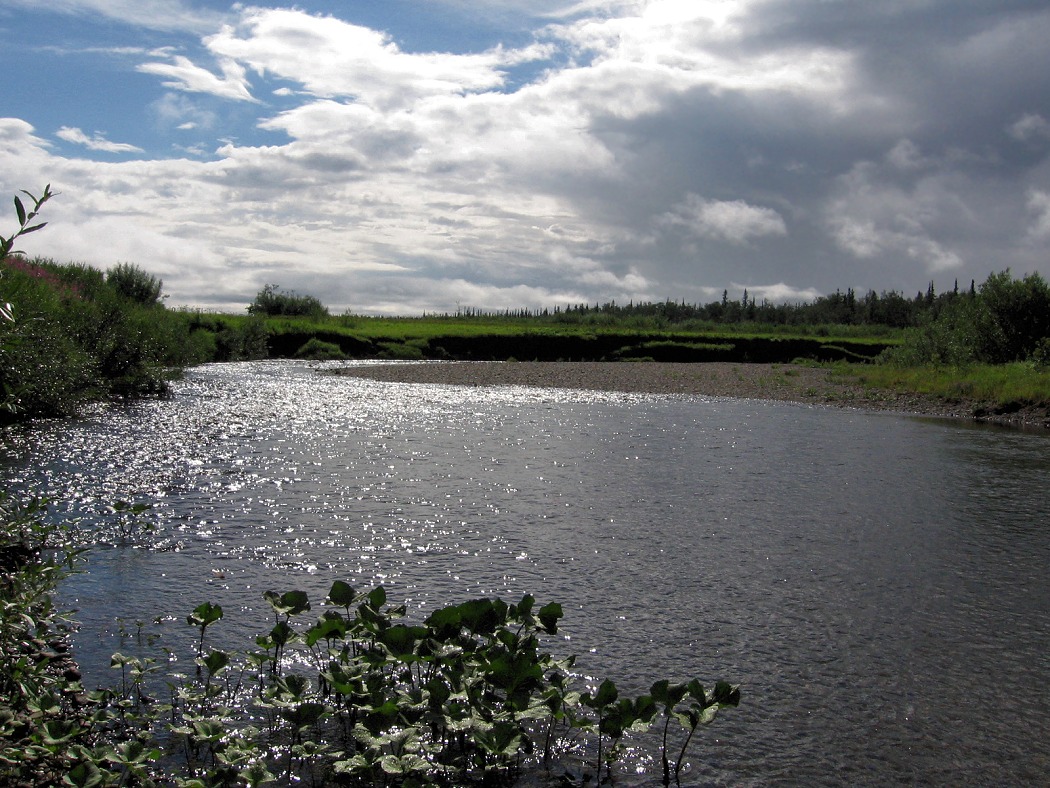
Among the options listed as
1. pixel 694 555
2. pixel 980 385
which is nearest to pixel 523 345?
pixel 980 385

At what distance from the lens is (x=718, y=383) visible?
3966 cm

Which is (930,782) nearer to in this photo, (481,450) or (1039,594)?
(1039,594)

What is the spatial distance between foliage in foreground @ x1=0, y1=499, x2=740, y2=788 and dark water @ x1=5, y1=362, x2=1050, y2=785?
0.48 metres

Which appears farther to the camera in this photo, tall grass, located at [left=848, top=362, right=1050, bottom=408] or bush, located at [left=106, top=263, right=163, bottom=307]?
bush, located at [left=106, top=263, right=163, bottom=307]

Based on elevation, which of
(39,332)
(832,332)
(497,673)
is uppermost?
(832,332)

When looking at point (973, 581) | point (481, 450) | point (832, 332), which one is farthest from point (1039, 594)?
point (832, 332)

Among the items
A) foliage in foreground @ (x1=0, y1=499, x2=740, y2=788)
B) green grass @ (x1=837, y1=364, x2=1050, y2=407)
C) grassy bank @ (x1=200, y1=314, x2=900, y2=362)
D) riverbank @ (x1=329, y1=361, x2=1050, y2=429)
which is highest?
grassy bank @ (x1=200, y1=314, x2=900, y2=362)

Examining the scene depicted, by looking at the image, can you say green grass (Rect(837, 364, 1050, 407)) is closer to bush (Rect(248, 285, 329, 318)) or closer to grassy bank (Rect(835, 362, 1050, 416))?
grassy bank (Rect(835, 362, 1050, 416))

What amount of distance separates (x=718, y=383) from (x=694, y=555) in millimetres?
31120

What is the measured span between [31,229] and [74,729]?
262 centimetres

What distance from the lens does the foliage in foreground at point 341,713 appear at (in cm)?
425

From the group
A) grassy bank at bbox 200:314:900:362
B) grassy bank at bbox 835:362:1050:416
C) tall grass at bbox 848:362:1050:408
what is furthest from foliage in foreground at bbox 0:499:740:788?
grassy bank at bbox 200:314:900:362

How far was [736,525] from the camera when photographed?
11000mm

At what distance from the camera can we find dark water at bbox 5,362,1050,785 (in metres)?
5.67
